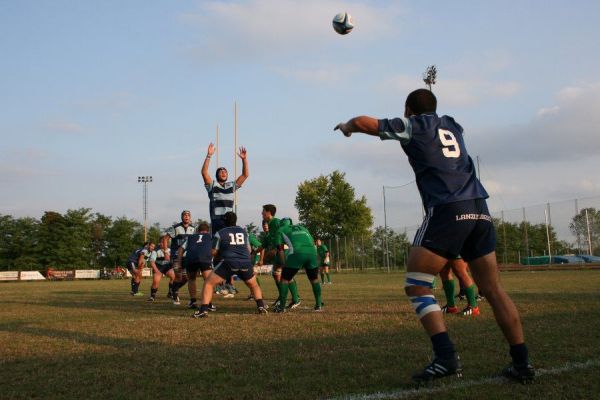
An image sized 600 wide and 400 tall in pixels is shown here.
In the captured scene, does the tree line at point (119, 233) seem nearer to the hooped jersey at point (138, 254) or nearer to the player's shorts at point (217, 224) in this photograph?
the hooped jersey at point (138, 254)

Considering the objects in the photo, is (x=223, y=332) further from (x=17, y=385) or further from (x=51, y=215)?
(x=51, y=215)

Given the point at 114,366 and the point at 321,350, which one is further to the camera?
the point at 321,350

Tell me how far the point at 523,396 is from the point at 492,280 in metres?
0.91

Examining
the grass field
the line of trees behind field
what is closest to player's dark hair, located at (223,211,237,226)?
the grass field

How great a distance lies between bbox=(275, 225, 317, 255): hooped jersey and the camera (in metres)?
10.7

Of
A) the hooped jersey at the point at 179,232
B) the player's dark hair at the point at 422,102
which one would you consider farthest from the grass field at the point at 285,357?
the hooped jersey at the point at 179,232

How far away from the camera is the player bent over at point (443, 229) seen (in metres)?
4.08

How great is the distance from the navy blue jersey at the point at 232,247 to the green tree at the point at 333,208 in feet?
186

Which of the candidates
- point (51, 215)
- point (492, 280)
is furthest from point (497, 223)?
point (51, 215)

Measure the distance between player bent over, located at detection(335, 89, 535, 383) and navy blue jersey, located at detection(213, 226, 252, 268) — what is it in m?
6.03

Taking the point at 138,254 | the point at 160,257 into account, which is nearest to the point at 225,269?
the point at 160,257

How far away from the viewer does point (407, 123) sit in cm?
420

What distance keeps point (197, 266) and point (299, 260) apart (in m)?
2.81

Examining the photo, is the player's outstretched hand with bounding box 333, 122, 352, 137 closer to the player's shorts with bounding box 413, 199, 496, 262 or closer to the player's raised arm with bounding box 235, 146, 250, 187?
the player's shorts with bounding box 413, 199, 496, 262
